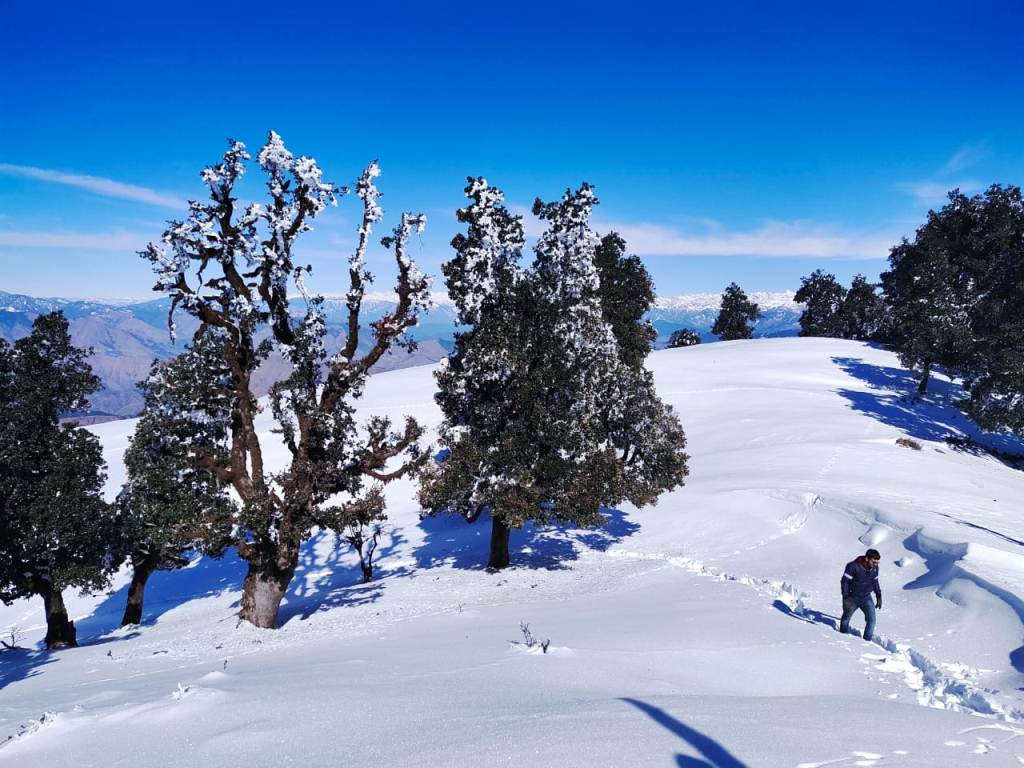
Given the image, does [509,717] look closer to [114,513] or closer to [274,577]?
[274,577]

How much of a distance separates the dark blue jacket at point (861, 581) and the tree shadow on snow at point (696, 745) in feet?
25.3

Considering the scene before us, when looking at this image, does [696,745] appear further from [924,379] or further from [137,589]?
[924,379]

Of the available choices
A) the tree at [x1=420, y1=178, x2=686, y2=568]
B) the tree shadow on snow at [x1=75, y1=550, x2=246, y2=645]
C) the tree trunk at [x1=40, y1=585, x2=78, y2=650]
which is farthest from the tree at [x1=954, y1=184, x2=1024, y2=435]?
the tree trunk at [x1=40, y1=585, x2=78, y2=650]

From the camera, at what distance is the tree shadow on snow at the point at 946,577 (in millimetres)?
→ 11555

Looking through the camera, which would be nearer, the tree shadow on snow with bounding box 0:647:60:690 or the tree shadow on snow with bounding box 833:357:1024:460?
the tree shadow on snow with bounding box 0:647:60:690

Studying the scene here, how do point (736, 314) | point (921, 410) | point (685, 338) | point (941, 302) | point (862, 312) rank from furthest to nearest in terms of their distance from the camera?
point (736, 314), point (685, 338), point (862, 312), point (941, 302), point (921, 410)

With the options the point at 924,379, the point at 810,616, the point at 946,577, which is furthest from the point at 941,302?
the point at 810,616

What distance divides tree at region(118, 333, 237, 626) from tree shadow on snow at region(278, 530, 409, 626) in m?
4.23

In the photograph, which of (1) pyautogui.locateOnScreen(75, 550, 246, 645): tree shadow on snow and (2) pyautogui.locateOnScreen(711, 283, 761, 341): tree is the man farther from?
(2) pyautogui.locateOnScreen(711, 283, 761, 341): tree

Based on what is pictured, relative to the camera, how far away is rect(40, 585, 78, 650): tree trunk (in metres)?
18.7

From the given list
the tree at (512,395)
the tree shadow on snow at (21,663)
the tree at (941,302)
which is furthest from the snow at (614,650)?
the tree at (941,302)

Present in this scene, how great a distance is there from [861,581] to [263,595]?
15.1 metres

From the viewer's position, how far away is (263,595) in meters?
16.1

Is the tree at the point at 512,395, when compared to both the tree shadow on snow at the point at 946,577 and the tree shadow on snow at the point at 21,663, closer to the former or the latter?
the tree shadow on snow at the point at 946,577
